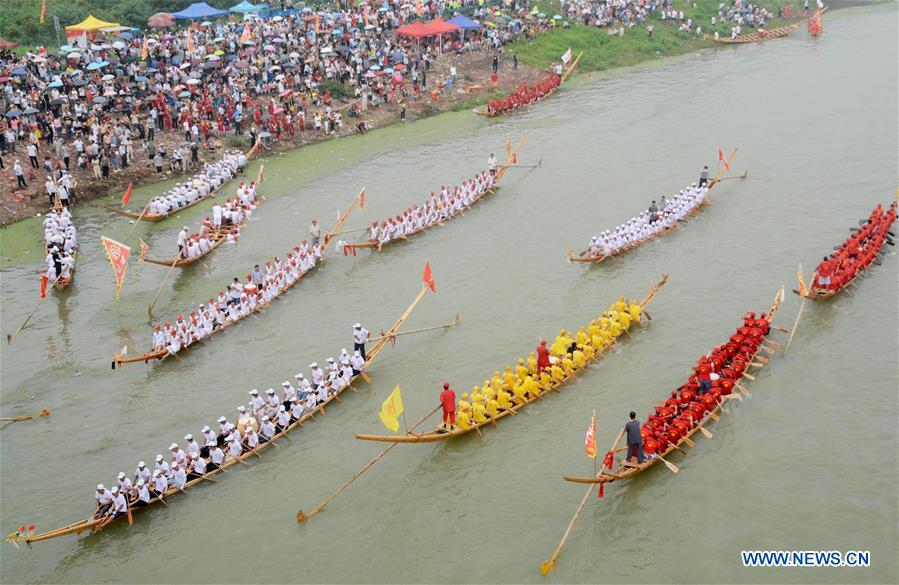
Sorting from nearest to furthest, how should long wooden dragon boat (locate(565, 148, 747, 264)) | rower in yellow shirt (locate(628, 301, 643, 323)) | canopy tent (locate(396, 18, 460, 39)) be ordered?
rower in yellow shirt (locate(628, 301, 643, 323)) < long wooden dragon boat (locate(565, 148, 747, 264)) < canopy tent (locate(396, 18, 460, 39))

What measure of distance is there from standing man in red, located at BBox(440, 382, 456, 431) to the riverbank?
16745 millimetres

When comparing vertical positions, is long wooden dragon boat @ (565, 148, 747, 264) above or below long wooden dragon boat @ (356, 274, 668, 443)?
above

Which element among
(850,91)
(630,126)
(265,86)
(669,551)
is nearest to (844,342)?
(669,551)

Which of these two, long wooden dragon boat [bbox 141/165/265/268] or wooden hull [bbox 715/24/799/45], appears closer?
long wooden dragon boat [bbox 141/165/265/268]

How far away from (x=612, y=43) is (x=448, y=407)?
102ft

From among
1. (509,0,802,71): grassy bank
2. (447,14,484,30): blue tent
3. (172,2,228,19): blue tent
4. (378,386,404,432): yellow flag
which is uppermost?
(172,2,228,19): blue tent

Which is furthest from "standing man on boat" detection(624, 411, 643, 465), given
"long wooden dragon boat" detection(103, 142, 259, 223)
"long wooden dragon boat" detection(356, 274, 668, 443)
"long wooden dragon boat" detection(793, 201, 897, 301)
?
"long wooden dragon boat" detection(103, 142, 259, 223)

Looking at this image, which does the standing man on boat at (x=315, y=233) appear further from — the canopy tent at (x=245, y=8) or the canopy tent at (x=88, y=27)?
the canopy tent at (x=245, y=8)

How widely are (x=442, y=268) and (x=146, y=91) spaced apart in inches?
612

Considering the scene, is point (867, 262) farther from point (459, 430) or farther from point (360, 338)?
point (360, 338)

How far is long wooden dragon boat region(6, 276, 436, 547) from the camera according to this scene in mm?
13711

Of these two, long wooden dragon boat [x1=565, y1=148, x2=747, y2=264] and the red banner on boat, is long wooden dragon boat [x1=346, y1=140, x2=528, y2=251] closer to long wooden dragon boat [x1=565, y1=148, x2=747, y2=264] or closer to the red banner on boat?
long wooden dragon boat [x1=565, y1=148, x2=747, y2=264]

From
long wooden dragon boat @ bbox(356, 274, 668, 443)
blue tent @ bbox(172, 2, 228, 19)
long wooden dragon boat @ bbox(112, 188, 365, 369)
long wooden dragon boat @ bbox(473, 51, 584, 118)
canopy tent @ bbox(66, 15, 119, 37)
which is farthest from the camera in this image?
blue tent @ bbox(172, 2, 228, 19)

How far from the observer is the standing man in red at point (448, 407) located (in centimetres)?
1524
